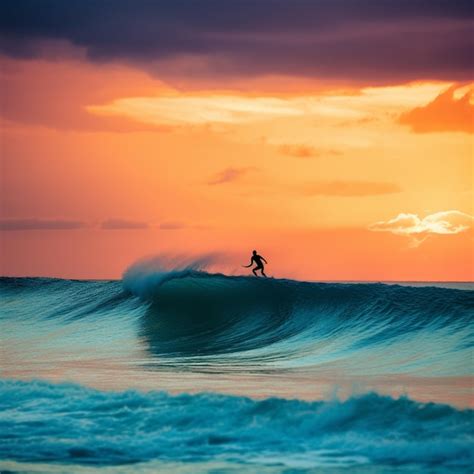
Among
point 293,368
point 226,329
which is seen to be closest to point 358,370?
point 293,368

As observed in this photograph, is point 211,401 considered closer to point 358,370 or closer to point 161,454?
point 161,454

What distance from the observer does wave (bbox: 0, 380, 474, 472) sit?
7234 mm

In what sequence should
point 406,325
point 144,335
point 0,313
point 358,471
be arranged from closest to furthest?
1. point 358,471
2. point 406,325
3. point 144,335
4. point 0,313

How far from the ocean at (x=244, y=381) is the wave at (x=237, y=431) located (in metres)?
0.02

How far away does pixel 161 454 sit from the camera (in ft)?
24.2

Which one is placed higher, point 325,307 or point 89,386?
point 325,307

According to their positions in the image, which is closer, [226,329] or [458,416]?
[458,416]

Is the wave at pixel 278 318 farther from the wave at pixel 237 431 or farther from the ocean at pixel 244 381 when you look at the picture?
the wave at pixel 237 431

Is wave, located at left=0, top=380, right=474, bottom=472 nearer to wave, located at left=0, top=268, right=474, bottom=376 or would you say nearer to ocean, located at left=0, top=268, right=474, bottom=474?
ocean, located at left=0, top=268, right=474, bottom=474

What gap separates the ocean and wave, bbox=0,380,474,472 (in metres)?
0.02

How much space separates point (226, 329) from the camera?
1884cm

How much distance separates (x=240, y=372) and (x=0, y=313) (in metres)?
15.2

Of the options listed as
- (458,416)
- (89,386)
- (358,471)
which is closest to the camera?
(358,471)

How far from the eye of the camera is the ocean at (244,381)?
7.32 metres
